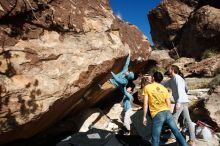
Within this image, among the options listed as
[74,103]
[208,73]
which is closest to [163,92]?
[74,103]

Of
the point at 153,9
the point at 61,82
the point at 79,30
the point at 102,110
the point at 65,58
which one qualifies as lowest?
the point at 102,110

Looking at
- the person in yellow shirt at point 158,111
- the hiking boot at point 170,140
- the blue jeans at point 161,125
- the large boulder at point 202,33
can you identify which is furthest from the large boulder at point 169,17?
the blue jeans at point 161,125

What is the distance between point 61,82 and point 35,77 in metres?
0.75

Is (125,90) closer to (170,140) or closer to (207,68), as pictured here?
(170,140)

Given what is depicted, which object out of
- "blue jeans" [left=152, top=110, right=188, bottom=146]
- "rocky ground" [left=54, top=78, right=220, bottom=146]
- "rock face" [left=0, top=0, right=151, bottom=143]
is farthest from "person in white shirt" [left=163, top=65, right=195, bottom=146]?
"rock face" [left=0, top=0, right=151, bottom=143]

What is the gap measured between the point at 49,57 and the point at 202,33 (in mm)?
13748

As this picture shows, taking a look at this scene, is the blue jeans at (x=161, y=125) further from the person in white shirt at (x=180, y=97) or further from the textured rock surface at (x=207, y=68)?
the textured rock surface at (x=207, y=68)

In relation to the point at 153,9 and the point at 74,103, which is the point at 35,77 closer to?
the point at 74,103

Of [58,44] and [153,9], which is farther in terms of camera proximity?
[153,9]

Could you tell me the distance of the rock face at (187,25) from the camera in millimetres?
19781

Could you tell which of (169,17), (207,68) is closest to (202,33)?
(207,68)

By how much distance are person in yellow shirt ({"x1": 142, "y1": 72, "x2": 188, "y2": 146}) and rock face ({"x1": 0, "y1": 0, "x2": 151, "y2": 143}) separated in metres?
2.23

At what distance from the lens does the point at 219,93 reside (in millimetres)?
10156

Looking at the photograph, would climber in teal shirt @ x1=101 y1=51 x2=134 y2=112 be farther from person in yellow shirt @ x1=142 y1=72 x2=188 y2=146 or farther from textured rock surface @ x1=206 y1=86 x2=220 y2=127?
person in yellow shirt @ x1=142 y1=72 x2=188 y2=146
